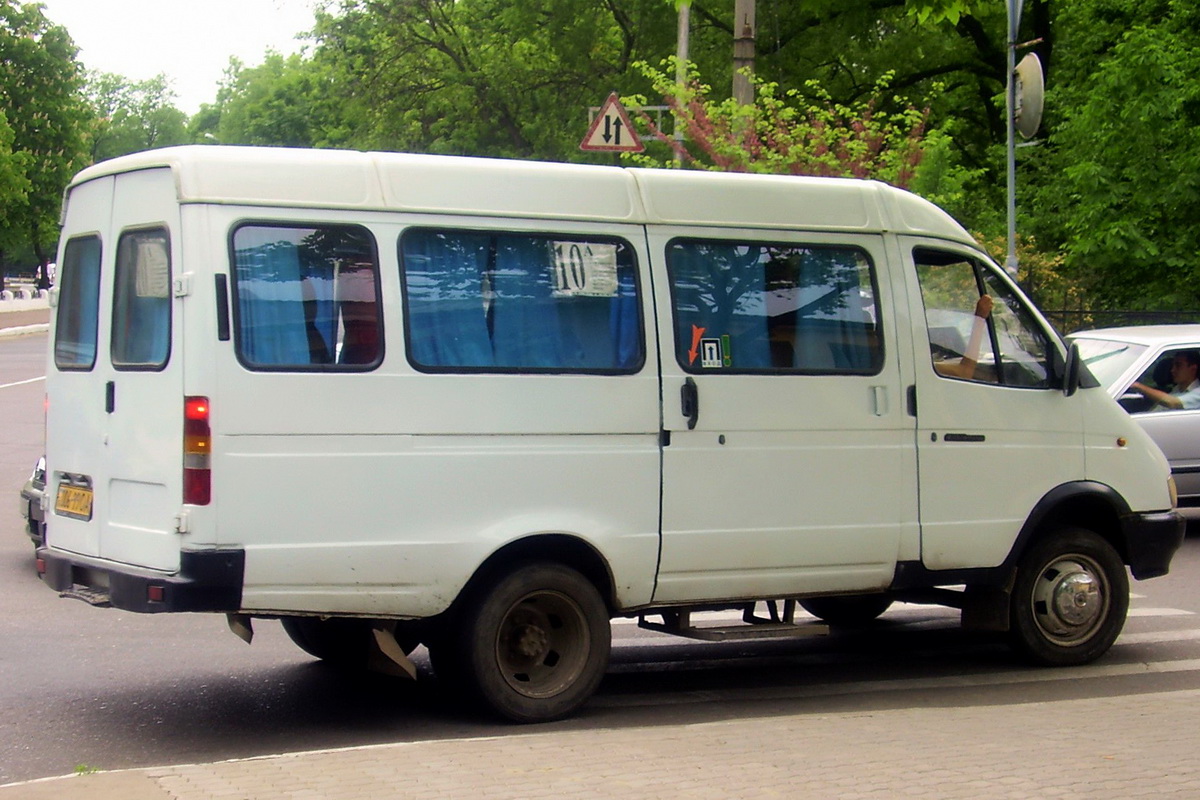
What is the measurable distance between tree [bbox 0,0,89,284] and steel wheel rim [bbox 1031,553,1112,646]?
7897cm

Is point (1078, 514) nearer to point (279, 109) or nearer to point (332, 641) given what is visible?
point (332, 641)

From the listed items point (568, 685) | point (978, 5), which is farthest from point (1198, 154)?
point (568, 685)

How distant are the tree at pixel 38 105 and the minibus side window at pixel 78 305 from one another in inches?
3071

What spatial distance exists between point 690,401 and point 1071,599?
2.78m

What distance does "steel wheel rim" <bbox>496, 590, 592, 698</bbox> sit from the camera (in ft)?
23.1

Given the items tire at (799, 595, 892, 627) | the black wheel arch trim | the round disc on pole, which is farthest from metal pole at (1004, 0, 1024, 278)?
the black wheel arch trim

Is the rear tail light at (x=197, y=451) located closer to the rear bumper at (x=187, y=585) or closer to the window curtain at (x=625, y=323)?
the rear bumper at (x=187, y=585)

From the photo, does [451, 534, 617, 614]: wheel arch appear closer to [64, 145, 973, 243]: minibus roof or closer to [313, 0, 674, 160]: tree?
[64, 145, 973, 243]: minibus roof

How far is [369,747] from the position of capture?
235 inches

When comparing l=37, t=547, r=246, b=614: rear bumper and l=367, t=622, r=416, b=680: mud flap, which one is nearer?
l=37, t=547, r=246, b=614: rear bumper

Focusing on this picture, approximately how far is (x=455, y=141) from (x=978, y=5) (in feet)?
105

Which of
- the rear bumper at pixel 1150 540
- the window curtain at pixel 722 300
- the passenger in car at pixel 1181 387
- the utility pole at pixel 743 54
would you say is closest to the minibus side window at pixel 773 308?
the window curtain at pixel 722 300

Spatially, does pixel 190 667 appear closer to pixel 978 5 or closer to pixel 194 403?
pixel 194 403

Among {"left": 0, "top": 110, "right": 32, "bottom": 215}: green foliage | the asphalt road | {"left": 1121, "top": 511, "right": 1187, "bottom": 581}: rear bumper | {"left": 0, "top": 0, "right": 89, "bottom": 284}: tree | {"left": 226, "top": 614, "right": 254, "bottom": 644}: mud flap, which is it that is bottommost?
the asphalt road
